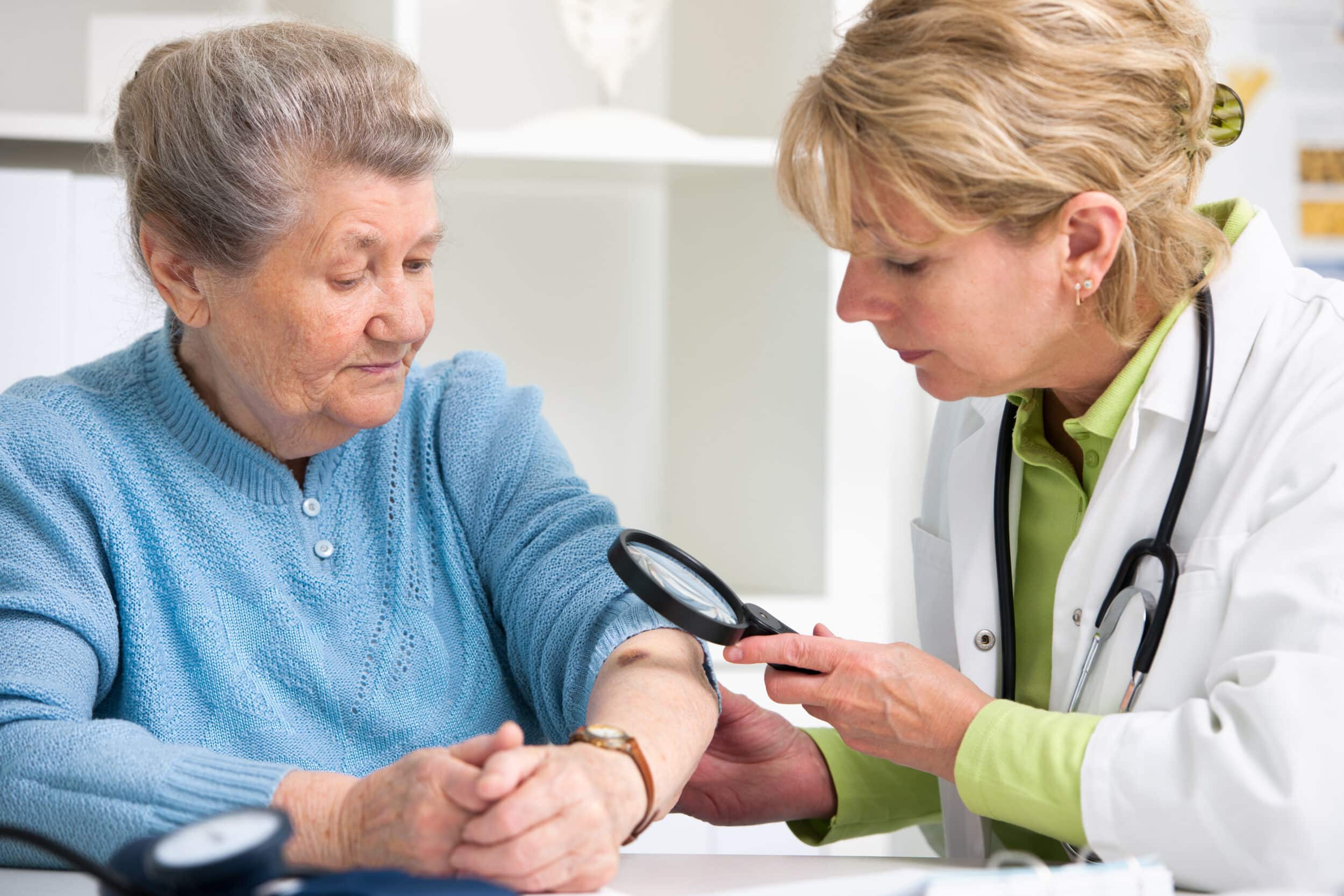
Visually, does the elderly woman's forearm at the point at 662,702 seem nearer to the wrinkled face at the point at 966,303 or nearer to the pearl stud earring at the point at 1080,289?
the wrinkled face at the point at 966,303

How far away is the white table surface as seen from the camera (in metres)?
0.86

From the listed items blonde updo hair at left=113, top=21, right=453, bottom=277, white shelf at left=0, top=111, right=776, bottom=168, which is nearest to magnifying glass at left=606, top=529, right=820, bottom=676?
blonde updo hair at left=113, top=21, right=453, bottom=277

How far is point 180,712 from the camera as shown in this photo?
109cm

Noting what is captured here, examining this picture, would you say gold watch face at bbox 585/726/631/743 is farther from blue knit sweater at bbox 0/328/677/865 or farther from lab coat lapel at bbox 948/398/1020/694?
lab coat lapel at bbox 948/398/1020/694

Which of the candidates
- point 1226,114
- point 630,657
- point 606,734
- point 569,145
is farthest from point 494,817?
point 569,145

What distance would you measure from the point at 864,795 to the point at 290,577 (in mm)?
636

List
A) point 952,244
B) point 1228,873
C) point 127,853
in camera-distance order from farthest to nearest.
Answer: point 952,244 < point 1228,873 < point 127,853

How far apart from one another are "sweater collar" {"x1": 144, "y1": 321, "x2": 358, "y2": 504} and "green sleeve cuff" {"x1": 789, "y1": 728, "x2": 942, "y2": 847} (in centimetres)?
63

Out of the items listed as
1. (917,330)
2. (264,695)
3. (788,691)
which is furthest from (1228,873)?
(264,695)

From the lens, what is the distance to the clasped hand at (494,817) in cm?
82

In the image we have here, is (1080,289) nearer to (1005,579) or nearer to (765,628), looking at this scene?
(1005,579)

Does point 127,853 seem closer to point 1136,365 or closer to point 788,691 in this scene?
point 788,691

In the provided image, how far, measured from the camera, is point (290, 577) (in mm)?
1158

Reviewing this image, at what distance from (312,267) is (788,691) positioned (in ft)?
1.93
